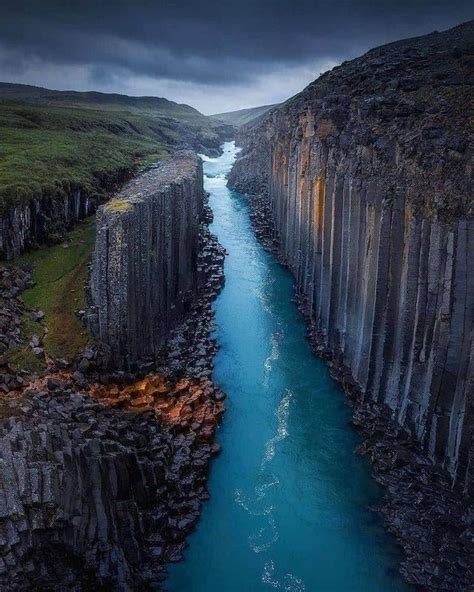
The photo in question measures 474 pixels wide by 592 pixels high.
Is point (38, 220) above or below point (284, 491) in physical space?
above

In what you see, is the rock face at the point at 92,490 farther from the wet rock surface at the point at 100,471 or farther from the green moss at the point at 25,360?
the green moss at the point at 25,360

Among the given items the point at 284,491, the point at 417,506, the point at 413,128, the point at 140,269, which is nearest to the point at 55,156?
the point at 140,269

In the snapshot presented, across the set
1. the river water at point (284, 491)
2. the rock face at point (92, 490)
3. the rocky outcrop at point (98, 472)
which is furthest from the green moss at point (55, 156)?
the rock face at point (92, 490)

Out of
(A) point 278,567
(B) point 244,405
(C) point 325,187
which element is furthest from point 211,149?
(A) point 278,567

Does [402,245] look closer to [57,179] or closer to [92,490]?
[92,490]

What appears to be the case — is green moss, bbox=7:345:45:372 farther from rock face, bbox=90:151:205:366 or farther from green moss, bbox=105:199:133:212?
green moss, bbox=105:199:133:212
